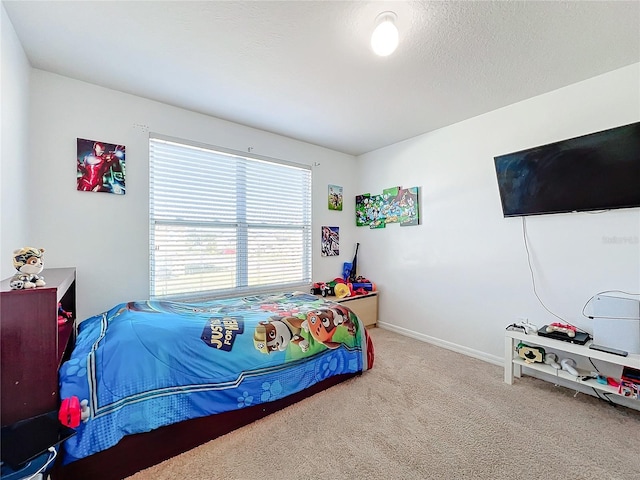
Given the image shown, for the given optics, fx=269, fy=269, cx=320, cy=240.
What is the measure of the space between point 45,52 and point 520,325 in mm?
4279

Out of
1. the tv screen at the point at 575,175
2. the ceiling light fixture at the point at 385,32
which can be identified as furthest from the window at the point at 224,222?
the tv screen at the point at 575,175

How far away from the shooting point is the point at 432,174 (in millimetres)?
3215

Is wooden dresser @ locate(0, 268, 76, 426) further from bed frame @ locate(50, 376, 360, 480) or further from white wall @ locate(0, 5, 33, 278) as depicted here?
white wall @ locate(0, 5, 33, 278)

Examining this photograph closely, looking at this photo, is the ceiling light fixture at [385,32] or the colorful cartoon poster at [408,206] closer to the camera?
the ceiling light fixture at [385,32]

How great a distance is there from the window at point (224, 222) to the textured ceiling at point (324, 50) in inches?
24.1

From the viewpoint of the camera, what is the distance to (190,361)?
5.29ft

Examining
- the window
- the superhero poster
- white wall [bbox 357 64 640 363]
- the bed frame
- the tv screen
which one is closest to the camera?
the bed frame

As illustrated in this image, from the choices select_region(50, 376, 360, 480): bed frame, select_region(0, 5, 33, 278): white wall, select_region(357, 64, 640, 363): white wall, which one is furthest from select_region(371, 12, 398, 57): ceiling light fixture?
select_region(50, 376, 360, 480): bed frame

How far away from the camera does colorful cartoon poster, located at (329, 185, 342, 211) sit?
12.8 ft

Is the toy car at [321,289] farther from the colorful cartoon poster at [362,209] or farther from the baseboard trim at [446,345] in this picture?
the colorful cartoon poster at [362,209]

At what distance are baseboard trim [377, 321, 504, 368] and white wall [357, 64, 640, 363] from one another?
0.04 feet

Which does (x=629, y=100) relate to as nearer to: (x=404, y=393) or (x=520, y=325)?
(x=520, y=325)

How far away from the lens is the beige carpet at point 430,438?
56.3 inches

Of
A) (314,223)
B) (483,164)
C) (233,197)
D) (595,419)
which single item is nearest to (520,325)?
(595,419)
